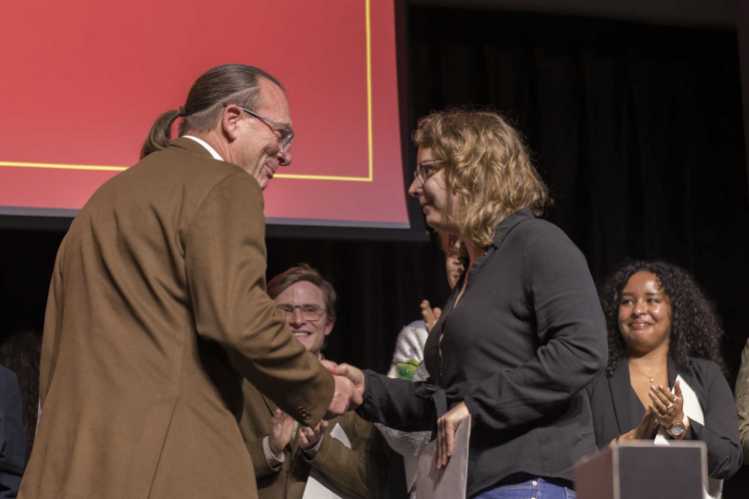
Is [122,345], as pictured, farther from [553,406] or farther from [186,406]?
[553,406]

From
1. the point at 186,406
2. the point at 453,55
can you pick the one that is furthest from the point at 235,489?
the point at 453,55

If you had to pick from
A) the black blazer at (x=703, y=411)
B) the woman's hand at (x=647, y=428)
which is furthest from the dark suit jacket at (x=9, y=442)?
the woman's hand at (x=647, y=428)

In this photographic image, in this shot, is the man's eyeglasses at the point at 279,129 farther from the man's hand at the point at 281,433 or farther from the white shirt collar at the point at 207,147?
the man's hand at the point at 281,433

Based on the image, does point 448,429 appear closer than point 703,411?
Yes

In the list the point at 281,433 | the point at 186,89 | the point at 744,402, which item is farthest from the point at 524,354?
the point at 186,89

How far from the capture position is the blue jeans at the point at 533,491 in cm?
222

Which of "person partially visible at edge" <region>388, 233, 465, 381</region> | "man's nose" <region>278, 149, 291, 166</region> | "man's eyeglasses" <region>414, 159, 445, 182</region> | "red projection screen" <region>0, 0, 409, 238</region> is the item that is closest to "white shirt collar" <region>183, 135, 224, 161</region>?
"man's nose" <region>278, 149, 291, 166</region>

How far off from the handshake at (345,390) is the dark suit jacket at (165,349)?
0.28 m

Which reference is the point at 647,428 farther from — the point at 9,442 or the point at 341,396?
the point at 9,442

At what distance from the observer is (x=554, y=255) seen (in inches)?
90.7

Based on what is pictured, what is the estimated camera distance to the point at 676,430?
3.23m

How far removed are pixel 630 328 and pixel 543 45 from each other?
7.76 feet

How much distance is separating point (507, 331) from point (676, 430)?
1.08 metres

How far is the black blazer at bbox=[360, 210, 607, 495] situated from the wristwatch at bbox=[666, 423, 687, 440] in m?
0.94
